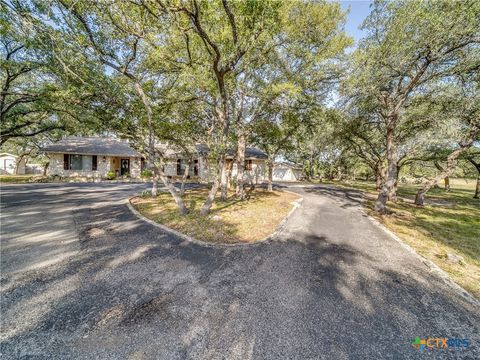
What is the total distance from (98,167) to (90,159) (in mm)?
1051

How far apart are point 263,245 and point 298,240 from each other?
117 centimetres

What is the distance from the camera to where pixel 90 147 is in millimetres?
20516

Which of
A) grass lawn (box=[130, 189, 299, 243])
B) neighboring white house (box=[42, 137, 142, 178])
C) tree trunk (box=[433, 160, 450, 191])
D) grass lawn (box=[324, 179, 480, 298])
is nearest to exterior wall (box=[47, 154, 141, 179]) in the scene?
→ neighboring white house (box=[42, 137, 142, 178])

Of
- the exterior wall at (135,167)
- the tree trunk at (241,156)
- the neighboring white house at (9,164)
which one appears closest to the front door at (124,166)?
the exterior wall at (135,167)

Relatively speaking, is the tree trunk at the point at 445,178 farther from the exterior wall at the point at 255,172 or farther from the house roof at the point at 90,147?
the house roof at the point at 90,147

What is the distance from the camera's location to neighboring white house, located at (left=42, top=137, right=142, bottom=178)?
19062mm

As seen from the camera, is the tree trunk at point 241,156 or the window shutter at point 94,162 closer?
the tree trunk at point 241,156

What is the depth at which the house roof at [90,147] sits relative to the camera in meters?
19.0

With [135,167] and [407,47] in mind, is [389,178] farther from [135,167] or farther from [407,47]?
[135,167]

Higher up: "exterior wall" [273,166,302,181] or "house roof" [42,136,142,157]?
"house roof" [42,136,142,157]

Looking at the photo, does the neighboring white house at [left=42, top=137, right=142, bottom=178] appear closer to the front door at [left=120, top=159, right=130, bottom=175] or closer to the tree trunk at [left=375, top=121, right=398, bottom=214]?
the front door at [left=120, top=159, right=130, bottom=175]

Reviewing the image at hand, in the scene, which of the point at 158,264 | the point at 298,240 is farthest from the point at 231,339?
the point at 298,240

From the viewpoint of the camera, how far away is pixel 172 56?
770 centimetres

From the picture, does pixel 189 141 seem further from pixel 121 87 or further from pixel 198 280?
pixel 198 280
